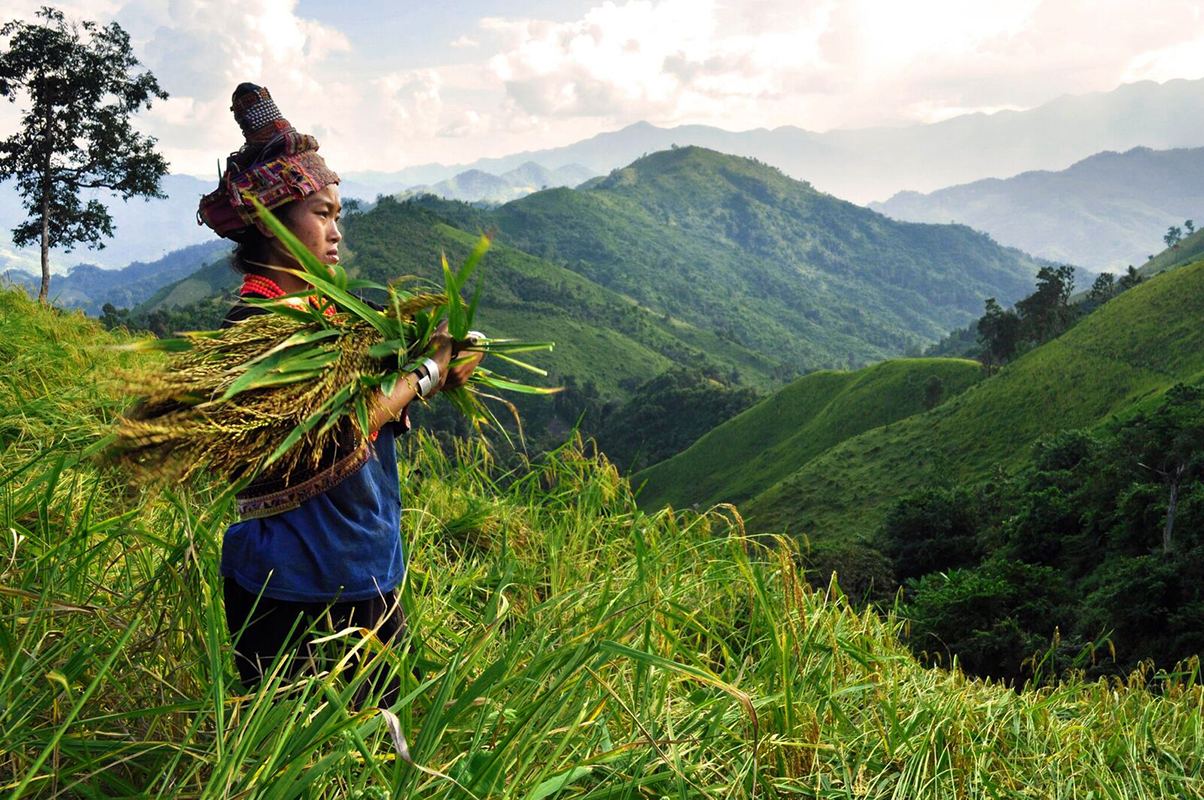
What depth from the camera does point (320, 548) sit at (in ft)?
5.81

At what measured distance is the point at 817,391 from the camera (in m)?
79.6

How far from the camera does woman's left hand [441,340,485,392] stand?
1.81 m

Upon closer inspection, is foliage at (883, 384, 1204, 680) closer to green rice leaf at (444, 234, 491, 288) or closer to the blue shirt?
the blue shirt

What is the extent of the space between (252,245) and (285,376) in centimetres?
84

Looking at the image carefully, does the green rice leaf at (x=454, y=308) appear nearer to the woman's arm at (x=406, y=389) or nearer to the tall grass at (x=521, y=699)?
the woman's arm at (x=406, y=389)

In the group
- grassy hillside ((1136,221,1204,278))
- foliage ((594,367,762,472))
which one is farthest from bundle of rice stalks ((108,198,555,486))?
grassy hillside ((1136,221,1204,278))

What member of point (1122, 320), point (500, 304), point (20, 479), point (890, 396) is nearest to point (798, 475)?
point (890, 396)

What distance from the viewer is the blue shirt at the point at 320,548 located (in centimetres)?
174

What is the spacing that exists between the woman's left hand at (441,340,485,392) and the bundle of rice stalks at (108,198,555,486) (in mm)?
17

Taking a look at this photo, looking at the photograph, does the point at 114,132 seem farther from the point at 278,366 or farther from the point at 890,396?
the point at 890,396

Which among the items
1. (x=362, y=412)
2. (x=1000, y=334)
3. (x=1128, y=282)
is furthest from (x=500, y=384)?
(x=1128, y=282)

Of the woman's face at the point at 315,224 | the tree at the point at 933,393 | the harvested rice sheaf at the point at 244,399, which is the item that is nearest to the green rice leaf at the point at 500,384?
the harvested rice sheaf at the point at 244,399

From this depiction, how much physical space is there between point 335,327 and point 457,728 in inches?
33.1

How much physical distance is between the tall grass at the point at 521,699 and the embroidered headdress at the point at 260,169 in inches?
28.6
